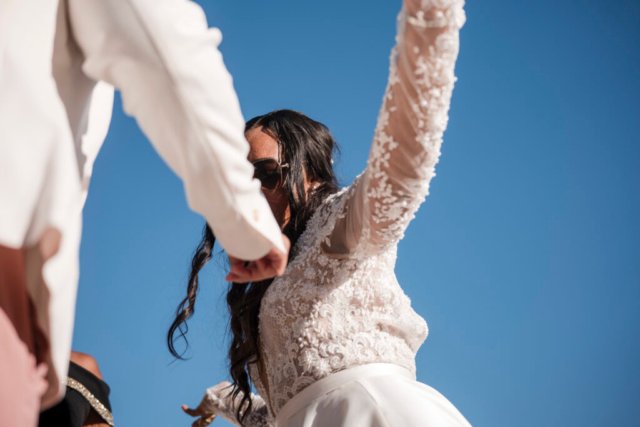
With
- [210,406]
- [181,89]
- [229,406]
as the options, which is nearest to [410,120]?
[181,89]

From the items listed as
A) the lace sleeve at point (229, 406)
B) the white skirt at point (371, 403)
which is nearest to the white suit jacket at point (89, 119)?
the white skirt at point (371, 403)

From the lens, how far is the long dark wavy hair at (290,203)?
6.82 ft

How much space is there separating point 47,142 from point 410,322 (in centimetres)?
121

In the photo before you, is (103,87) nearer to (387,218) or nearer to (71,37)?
(71,37)

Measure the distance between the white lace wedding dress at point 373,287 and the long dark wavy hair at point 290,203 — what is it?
97 millimetres

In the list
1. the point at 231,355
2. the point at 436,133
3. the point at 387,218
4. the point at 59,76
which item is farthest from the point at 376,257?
the point at 59,76

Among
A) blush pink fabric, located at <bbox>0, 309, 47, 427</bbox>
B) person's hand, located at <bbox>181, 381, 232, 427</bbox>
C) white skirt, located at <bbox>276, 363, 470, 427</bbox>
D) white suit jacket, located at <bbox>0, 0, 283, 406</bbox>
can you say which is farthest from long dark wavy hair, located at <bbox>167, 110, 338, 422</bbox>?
blush pink fabric, located at <bbox>0, 309, 47, 427</bbox>

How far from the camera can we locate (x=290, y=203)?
7.26 ft

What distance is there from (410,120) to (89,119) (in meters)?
0.67

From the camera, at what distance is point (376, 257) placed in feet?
6.03

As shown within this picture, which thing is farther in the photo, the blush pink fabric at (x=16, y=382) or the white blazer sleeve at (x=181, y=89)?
the white blazer sleeve at (x=181, y=89)

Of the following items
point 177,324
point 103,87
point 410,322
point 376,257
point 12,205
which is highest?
point 103,87

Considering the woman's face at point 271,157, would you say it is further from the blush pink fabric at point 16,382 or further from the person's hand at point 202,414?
the blush pink fabric at point 16,382

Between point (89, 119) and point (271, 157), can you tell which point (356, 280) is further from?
point (89, 119)
